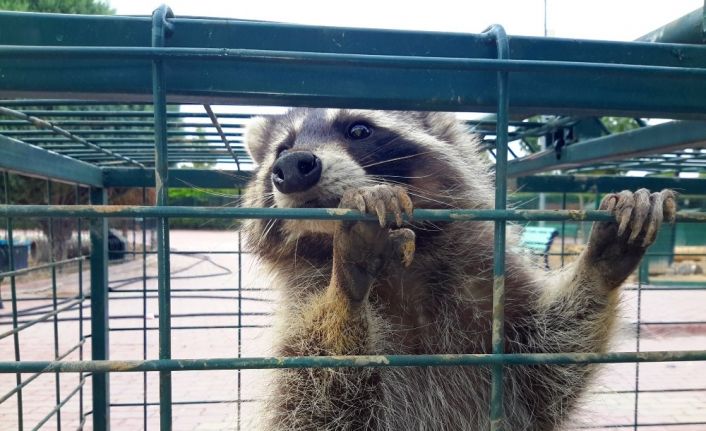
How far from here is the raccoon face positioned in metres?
1.94

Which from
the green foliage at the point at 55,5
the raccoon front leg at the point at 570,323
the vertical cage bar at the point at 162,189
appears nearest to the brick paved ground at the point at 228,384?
the raccoon front leg at the point at 570,323

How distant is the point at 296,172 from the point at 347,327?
62 cm

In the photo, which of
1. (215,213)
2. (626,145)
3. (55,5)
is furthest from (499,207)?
(55,5)

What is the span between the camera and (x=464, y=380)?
249cm

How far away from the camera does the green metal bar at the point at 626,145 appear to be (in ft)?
8.11

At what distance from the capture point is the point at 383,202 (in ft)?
4.69

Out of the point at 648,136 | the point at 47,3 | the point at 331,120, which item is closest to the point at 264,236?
the point at 331,120

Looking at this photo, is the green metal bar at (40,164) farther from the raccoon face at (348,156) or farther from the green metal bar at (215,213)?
the green metal bar at (215,213)

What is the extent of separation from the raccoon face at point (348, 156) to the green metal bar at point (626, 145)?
2.88 ft

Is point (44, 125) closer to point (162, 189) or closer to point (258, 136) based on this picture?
point (258, 136)

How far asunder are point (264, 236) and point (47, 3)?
18.5 metres

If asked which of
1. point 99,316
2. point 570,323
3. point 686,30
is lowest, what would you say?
point 99,316

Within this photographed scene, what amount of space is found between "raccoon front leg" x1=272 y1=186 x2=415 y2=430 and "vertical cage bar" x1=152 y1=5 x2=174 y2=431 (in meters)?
0.50

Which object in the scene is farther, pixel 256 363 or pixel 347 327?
pixel 347 327
